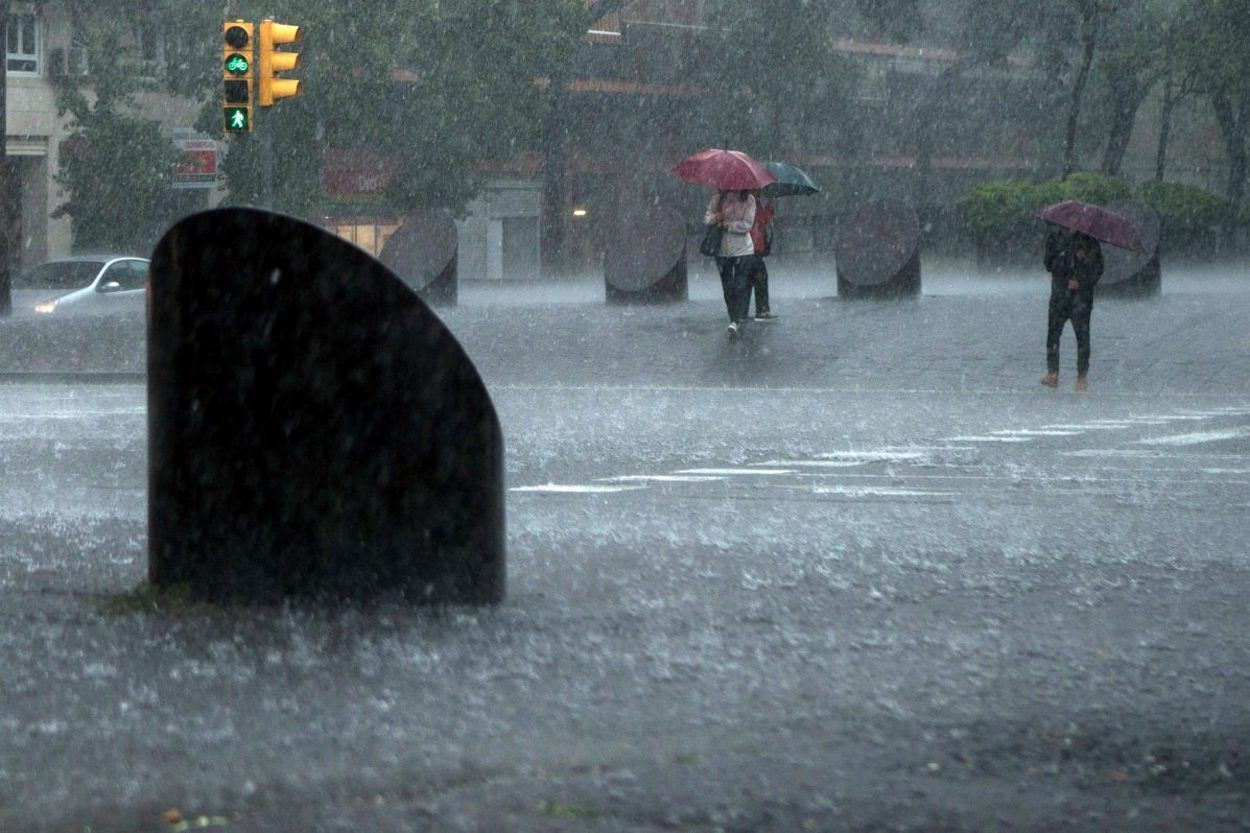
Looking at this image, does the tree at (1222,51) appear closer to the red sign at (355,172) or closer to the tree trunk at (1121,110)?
the tree trunk at (1121,110)

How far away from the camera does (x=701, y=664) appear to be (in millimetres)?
5109

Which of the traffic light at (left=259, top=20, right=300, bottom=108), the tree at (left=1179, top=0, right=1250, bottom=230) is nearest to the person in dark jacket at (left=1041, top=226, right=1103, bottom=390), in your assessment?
the traffic light at (left=259, top=20, right=300, bottom=108)

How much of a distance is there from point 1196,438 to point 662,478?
14.7ft

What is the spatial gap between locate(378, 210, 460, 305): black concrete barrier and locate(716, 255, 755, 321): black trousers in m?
6.04

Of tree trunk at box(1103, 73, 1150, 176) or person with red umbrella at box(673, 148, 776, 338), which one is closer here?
person with red umbrella at box(673, 148, 776, 338)

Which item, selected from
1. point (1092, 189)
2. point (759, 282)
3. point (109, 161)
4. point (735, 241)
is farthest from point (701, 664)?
point (109, 161)

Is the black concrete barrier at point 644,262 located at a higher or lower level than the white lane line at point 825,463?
higher

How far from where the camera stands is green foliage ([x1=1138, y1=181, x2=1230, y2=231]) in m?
33.0

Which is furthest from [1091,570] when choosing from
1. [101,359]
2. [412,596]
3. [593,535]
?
[101,359]

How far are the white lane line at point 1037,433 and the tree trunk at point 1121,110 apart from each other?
89.7ft

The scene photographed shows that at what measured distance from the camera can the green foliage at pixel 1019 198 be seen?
2902 cm

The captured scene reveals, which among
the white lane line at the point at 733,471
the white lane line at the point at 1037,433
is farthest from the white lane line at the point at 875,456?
the white lane line at the point at 1037,433

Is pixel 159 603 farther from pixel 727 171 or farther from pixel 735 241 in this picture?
pixel 735 241

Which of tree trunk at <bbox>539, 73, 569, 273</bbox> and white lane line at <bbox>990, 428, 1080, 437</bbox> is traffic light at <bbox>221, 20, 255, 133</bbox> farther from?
tree trunk at <bbox>539, 73, 569, 273</bbox>
